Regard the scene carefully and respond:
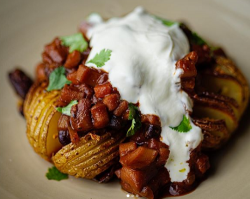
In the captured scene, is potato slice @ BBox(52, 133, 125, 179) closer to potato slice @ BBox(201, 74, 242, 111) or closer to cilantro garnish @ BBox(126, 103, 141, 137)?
cilantro garnish @ BBox(126, 103, 141, 137)

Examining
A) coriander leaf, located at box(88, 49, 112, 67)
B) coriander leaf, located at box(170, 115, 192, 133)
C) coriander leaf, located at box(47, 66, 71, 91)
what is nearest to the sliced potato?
coriander leaf, located at box(170, 115, 192, 133)

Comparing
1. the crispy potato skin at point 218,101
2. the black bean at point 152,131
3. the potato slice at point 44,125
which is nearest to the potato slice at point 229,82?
the crispy potato skin at point 218,101

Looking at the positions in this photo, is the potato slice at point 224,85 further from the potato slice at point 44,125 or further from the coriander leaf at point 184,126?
the potato slice at point 44,125

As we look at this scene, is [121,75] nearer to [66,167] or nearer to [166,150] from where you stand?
[166,150]

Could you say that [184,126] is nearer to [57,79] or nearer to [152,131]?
[152,131]

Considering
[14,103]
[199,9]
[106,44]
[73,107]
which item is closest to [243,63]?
[199,9]
